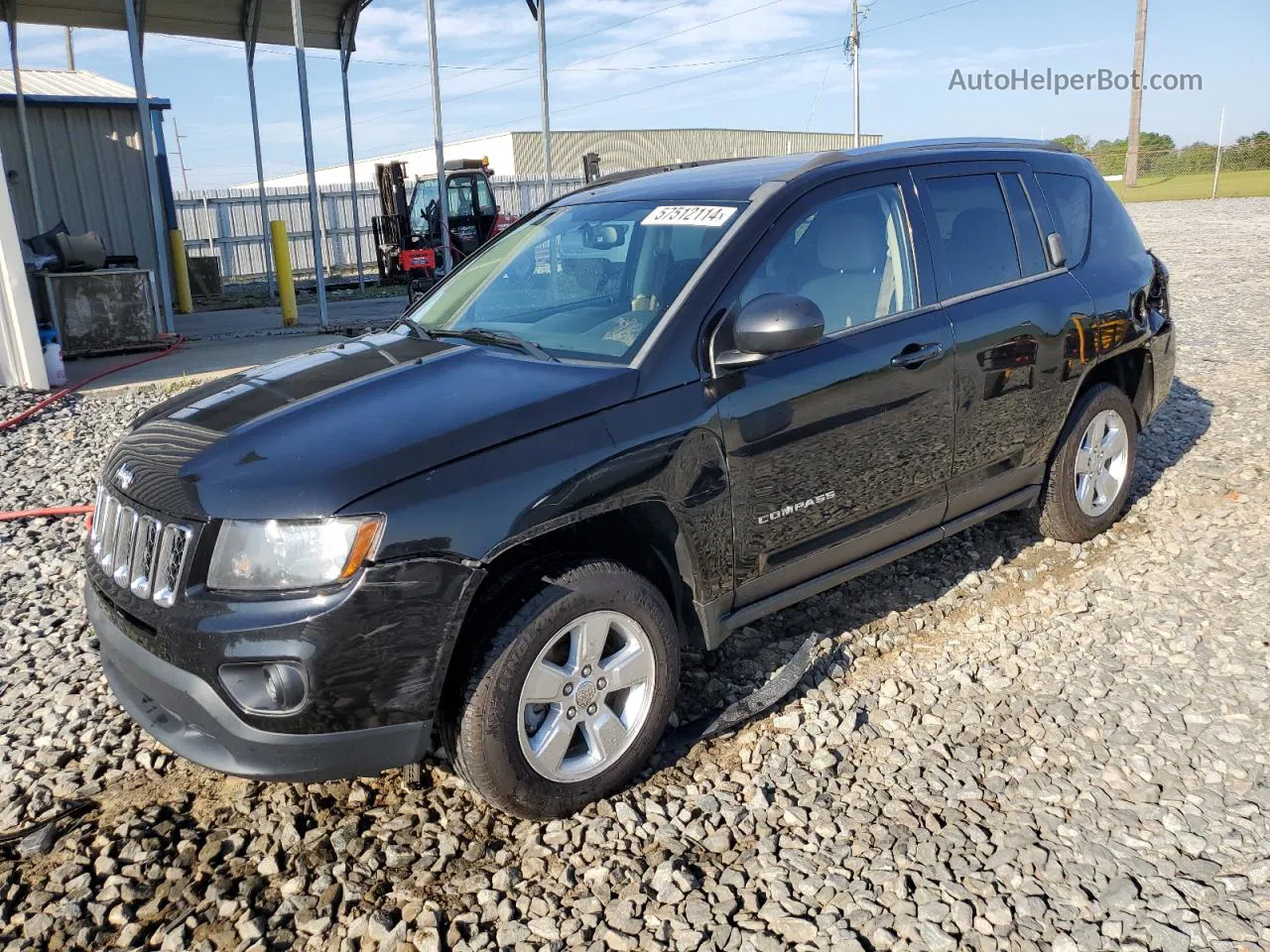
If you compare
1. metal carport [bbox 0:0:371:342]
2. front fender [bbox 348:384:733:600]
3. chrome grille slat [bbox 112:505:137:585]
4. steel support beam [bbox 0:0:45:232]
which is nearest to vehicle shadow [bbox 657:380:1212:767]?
front fender [bbox 348:384:733:600]

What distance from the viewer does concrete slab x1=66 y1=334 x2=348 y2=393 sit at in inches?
384

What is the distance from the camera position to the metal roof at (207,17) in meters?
15.2

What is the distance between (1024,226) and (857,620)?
194 cm

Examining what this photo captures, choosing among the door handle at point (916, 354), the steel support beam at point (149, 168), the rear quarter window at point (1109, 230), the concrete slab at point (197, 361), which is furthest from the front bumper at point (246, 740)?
the steel support beam at point (149, 168)

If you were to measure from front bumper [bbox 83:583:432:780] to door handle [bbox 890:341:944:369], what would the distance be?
2154mm

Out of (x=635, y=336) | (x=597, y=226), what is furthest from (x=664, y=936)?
(x=597, y=226)

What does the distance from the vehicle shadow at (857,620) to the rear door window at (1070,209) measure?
131cm

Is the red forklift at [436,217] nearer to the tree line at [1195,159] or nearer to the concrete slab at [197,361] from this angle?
the concrete slab at [197,361]

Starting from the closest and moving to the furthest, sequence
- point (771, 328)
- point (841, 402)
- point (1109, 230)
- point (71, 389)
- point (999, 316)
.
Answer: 1. point (771, 328)
2. point (841, 402)
3. point (999, 316)
4. point (1109, 230)
5. point (71, 389)

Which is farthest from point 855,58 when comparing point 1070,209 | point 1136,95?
point 1070,209

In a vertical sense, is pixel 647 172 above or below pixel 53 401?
above

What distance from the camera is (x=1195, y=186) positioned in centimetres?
4128

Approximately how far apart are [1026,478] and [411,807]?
3033mm

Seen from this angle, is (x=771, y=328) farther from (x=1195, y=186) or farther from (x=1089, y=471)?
(x=1195, y=186)
